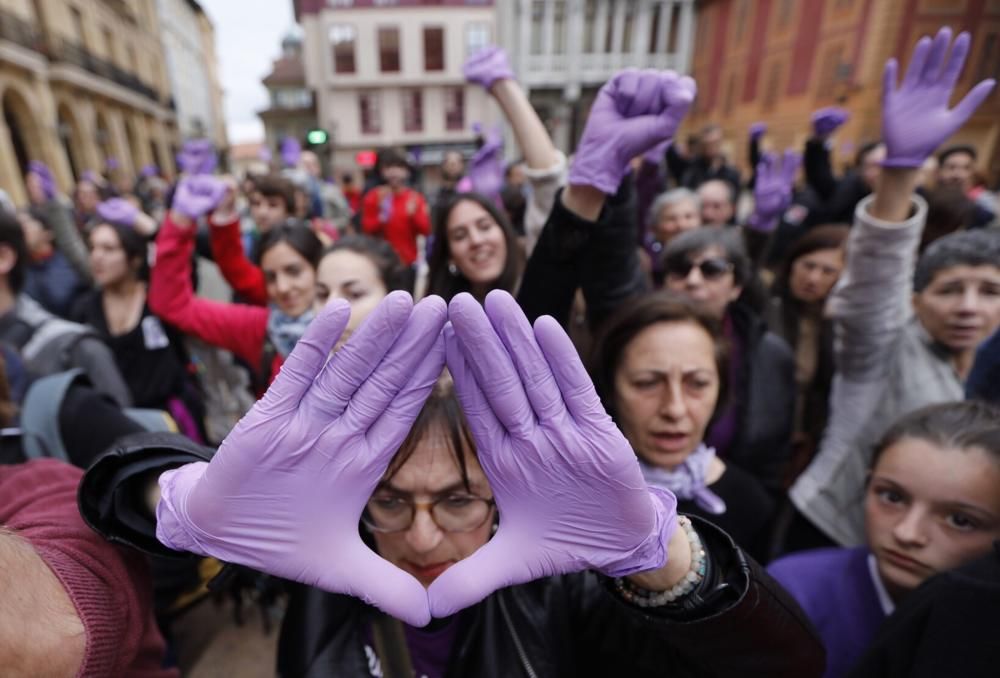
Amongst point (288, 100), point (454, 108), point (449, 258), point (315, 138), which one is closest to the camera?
point (449, 258)

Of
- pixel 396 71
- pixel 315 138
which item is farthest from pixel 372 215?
pixel 396 71

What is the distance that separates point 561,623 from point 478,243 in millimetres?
1531

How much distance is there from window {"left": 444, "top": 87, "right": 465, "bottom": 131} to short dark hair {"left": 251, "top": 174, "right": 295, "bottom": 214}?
20856 mm

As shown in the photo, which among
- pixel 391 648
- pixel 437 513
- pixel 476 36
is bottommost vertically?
pixel 391 648

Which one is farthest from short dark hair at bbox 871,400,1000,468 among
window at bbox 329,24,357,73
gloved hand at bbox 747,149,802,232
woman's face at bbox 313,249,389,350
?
window at bbox 329,24,357,73

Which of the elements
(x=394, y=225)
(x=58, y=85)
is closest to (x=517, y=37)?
(x=58, y=85)

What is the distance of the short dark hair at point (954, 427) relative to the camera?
1.01 m

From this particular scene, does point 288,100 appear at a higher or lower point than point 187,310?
higher

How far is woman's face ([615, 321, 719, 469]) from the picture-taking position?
3.92 feet

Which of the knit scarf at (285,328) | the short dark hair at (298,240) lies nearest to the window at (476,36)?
the short dark hair at (298,240)

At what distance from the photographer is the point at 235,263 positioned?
2.53 meters

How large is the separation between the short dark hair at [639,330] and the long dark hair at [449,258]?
82 centimetres

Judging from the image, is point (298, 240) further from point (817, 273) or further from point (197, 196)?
point (817, 273)

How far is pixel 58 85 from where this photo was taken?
13859 mm
